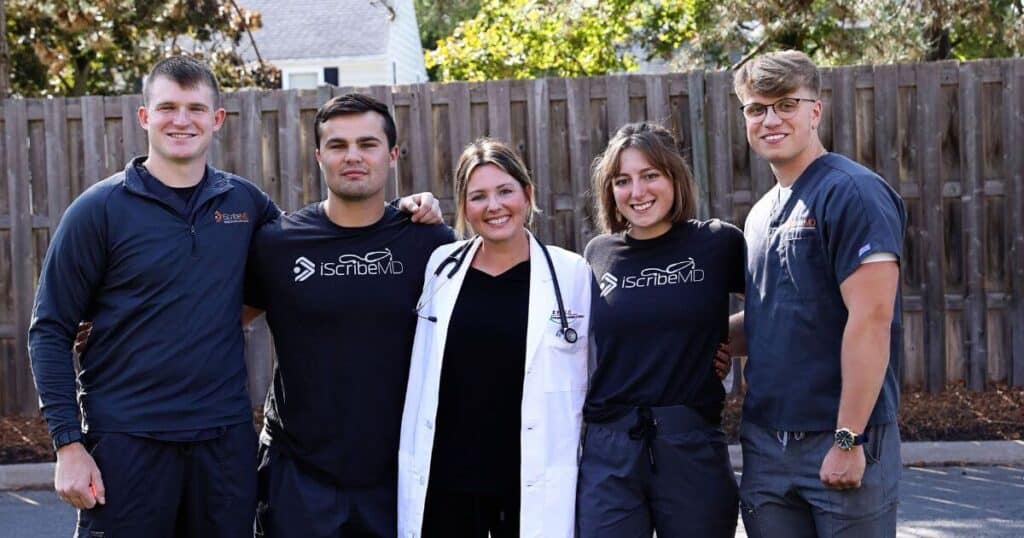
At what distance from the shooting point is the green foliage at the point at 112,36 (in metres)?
12.8

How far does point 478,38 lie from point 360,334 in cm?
1766

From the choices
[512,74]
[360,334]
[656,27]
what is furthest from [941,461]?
[512,74]

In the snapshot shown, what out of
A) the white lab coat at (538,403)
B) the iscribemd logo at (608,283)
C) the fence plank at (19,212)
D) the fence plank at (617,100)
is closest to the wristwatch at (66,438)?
the white lab coat at (538,403)

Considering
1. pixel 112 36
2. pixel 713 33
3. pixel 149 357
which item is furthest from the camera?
pixel 112 36

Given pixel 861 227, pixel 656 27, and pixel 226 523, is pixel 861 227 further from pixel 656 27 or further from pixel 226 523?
pixel 656 27

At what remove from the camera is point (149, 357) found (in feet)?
13.6

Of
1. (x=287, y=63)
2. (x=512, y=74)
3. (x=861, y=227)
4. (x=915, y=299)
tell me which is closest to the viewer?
(x=861, y=227)

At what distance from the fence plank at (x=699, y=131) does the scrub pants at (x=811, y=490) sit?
4.75 m

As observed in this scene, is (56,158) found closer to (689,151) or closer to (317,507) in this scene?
(689,151)

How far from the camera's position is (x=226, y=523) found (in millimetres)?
4270

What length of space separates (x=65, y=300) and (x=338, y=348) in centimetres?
95

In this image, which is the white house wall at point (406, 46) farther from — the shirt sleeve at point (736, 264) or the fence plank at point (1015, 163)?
the shirt sleeve at point (736, 264)

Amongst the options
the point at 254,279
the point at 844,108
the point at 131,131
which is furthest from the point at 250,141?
the point at 254,279

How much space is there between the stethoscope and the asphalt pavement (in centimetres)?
291
